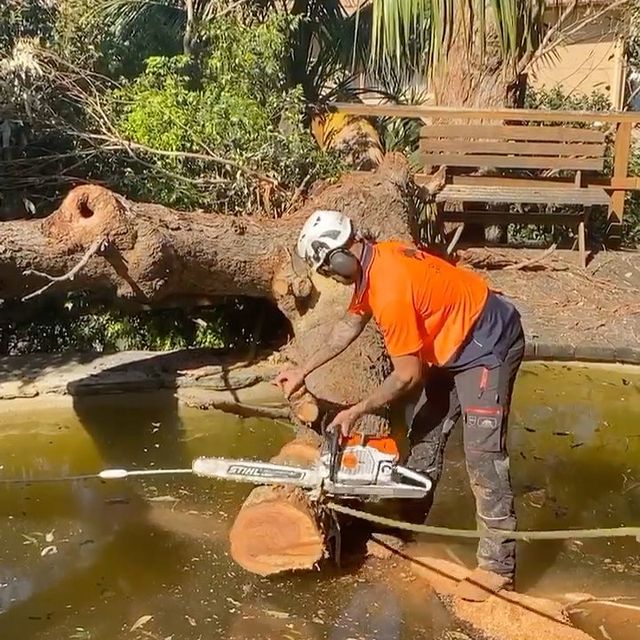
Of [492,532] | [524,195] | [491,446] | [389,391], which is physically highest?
[524,195]

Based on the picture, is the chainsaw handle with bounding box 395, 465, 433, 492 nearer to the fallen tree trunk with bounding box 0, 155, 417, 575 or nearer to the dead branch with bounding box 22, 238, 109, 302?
the fallen tree trunk with bounding box 0, 155, 417, 575

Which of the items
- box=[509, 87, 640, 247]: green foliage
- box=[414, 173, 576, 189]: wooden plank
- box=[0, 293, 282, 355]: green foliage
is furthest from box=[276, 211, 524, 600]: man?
box=[509, 87, 640, 247]: green foliage

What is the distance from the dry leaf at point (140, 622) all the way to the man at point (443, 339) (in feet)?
3.91

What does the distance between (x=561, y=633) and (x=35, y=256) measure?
12.0ft

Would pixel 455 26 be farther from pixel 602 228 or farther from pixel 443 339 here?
pixel 443 339

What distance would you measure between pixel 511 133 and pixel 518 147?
16 cm

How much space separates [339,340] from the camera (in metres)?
4.50

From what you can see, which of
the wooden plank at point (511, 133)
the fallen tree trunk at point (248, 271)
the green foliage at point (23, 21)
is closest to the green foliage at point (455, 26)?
the wooden plank at point (511, 133)

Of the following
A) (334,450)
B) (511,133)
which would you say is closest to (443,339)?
(334,450)

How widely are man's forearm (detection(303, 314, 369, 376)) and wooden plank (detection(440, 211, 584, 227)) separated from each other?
584cm

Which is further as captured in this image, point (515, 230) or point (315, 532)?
point (515, 230)

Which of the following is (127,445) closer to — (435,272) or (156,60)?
(435,272)

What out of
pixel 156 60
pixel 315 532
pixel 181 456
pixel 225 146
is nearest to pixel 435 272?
pixel 315 532

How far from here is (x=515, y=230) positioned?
440 inches
